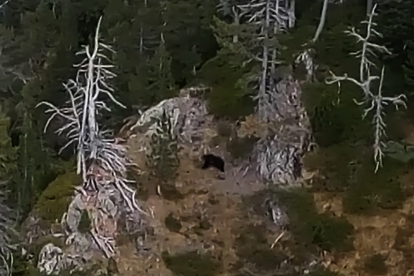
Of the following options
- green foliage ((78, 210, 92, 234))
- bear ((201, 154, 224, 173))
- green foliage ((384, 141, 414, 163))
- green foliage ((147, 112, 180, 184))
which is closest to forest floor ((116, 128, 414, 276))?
green foliage ((147, 112, 180, 184))

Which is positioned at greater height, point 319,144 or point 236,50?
point 236,50

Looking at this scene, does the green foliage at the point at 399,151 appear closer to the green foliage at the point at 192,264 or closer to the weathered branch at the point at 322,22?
the weathered branch at the point at 322,22

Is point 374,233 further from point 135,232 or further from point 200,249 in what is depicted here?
point 135,232

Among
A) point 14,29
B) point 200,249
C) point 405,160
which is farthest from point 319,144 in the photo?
point 14,29

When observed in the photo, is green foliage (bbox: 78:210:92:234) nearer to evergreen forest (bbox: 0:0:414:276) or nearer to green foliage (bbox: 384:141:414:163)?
evergreen forest (bbox: 0:0:414:276)

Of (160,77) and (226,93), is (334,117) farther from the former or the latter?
(160,77)

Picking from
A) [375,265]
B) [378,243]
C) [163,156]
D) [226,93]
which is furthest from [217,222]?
[226,93]

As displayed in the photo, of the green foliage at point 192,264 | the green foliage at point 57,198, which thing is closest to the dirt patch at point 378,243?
the green foliage at point 192,264
